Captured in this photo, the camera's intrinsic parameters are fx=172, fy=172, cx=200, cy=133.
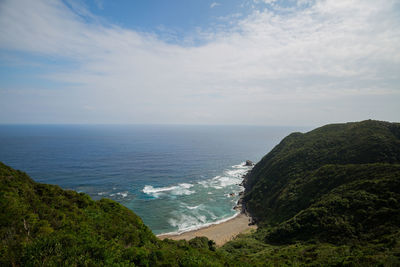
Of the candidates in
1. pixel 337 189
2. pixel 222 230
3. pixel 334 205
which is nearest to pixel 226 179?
pixel 222 230

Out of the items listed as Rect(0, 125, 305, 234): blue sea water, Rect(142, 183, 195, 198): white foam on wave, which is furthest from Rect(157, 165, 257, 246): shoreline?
Rect(142, 183, 195, 198): white foam on wave

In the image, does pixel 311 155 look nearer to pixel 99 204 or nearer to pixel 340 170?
pixel 340 170

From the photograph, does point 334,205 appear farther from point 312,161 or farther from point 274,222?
point 312,161

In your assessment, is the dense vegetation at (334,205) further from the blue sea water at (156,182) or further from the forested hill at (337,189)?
the blue sea water at (156,182)

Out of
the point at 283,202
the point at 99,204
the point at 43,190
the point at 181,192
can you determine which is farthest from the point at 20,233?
the point at 181,192

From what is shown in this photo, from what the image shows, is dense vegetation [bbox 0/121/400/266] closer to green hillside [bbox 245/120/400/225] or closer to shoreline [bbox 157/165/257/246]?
green hillside [bbox 245/120/400/225]
